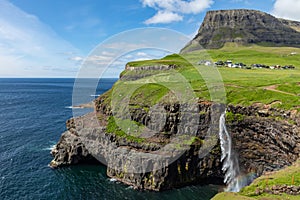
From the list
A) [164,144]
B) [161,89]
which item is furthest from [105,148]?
[161,89]

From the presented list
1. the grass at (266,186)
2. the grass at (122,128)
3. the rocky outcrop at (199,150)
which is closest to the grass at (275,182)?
the grass at (266,186)

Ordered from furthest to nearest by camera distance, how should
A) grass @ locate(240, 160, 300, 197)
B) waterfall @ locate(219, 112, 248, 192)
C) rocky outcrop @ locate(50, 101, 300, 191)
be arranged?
waterfall @ locate(219, 112, 248, 192) → rocky outcrop @ locate(50, 101, 300, 191) → grass @ locate(240, 160, 300, 197)

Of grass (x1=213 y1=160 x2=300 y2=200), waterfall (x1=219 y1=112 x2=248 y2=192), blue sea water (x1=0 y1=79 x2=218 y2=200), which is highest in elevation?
grass (x1=213 y1=160 x2=300 y2=200)

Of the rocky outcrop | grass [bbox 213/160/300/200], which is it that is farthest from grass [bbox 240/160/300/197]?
the rocky outcrop

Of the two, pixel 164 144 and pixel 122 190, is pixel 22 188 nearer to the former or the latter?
pixel 122 190

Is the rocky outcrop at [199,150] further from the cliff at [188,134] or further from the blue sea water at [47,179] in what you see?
the blue sea water at [47,179]

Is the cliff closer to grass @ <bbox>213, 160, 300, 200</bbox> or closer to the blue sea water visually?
the blue sea water

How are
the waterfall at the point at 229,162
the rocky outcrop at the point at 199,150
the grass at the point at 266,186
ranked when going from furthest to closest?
1. the waterfall at the point at 229,162
2. the rocky outcrop at the point at 199,150
3. the grass at the point at 266,186

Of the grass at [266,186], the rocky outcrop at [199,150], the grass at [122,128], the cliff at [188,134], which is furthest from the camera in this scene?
the grass at [122,128]
